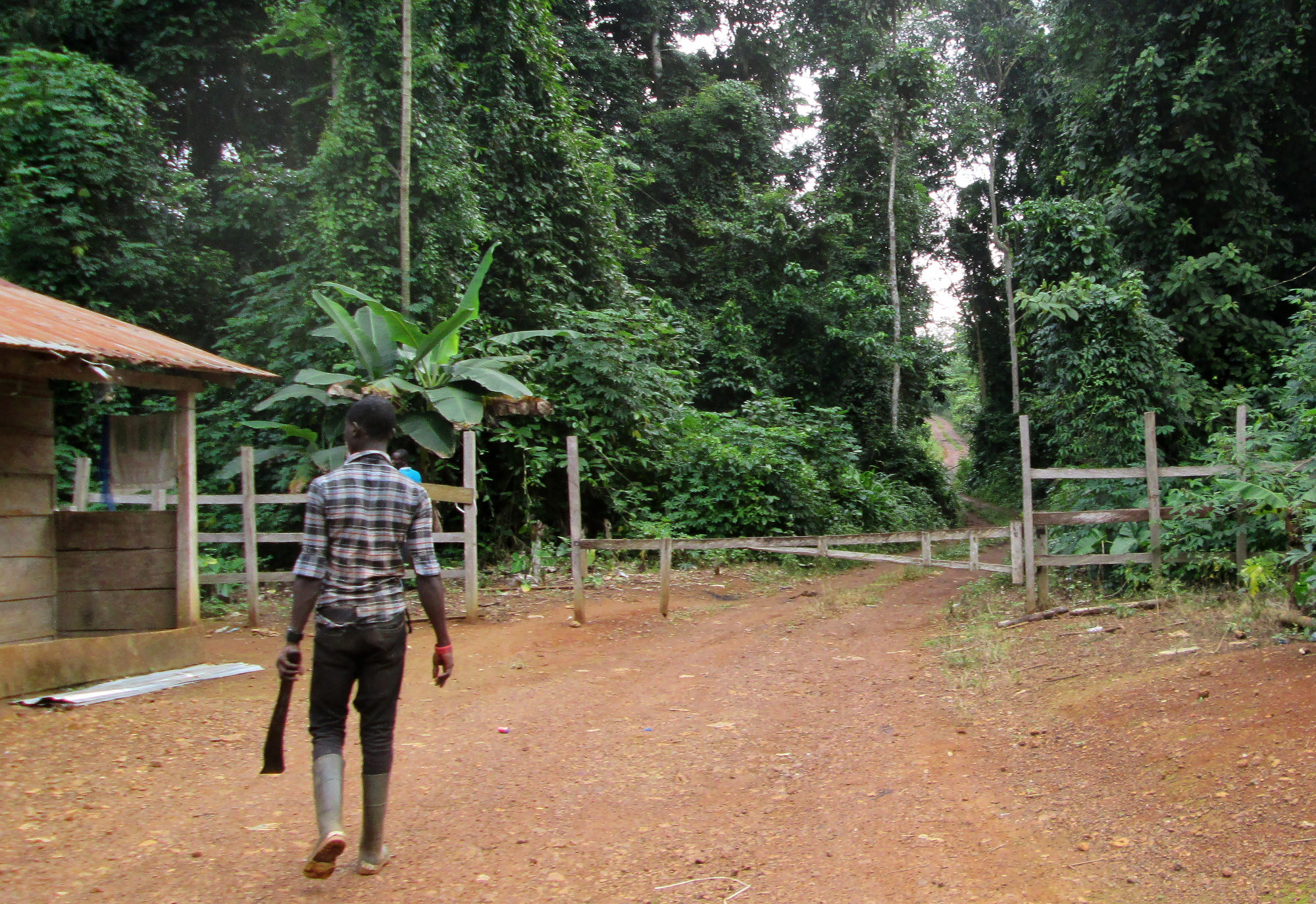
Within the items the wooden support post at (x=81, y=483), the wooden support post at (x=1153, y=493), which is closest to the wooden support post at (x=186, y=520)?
the wooden support post at (x=81, y=483)

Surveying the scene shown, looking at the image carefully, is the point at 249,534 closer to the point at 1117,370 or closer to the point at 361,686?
the point at 361,686

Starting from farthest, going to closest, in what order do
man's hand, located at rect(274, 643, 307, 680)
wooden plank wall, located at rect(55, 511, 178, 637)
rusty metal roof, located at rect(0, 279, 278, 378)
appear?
1. wooden plank wall, located at rect(55, 511, 178, 637)
2. rusty metal roof, located at rect(0, 279, 278, 378)
3. man's hand, located at rect(274, 643, 307, 680)

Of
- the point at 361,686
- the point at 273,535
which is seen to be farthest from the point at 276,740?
the point at 273,535

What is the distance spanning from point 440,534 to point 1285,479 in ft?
24.8

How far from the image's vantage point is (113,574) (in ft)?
25.0

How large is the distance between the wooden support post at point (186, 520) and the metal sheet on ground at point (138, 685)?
18.6 inches

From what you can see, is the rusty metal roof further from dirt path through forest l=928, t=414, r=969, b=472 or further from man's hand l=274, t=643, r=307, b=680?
dirt path through forest l=928, t=414, r=969, b=472

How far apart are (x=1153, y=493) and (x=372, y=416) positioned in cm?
806

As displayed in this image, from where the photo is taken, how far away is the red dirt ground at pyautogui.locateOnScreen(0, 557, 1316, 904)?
3.57 m

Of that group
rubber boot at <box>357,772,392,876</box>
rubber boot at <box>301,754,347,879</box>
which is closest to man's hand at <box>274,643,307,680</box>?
rubber boot at <box>301,754,347,879</box>

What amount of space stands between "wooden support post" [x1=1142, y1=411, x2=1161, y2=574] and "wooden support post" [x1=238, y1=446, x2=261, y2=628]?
871 cm

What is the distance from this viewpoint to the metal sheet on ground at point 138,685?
20.5 ft

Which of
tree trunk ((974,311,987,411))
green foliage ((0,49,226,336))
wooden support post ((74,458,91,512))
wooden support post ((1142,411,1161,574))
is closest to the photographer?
wooden support post ((1142,411,1161,574))

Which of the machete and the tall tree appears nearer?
the machete
